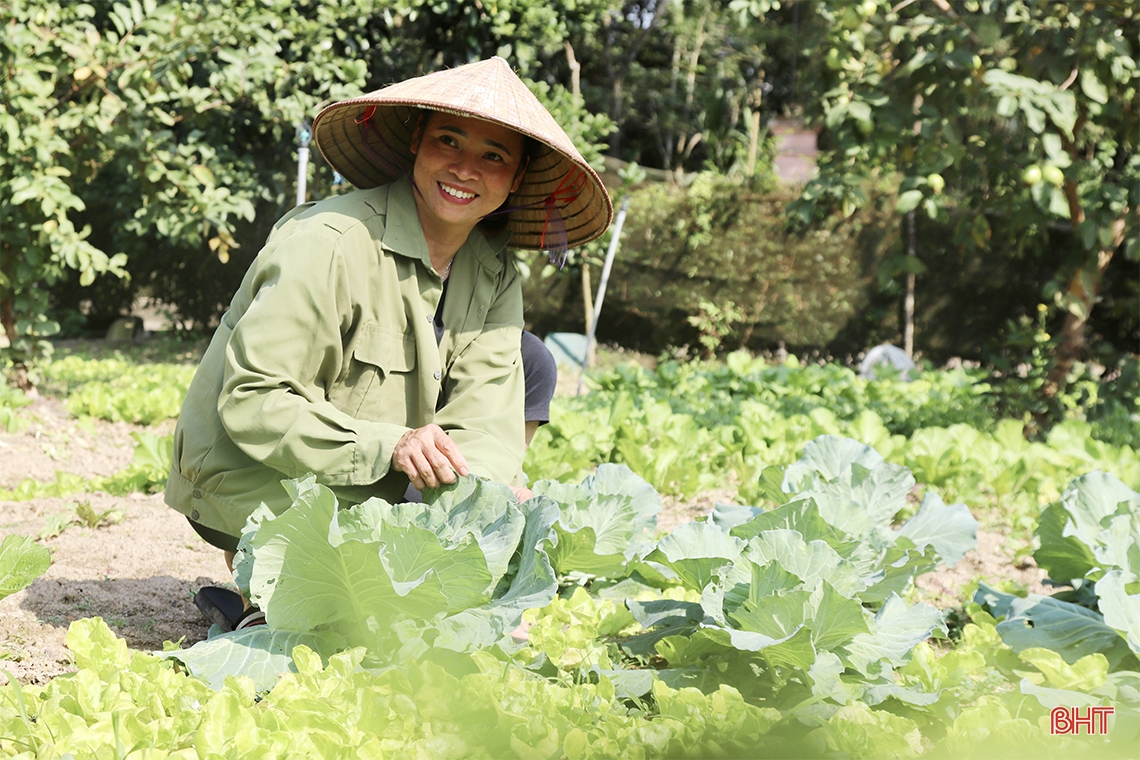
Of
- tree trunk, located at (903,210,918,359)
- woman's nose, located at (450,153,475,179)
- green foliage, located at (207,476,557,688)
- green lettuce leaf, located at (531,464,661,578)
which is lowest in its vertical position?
tree trunk, located at (903,210,918,359)

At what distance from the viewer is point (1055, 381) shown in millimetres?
4984

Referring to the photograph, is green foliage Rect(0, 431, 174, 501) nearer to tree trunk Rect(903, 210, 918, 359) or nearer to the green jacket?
the green jacket

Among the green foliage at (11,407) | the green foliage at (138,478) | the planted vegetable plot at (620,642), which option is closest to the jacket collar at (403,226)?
the planted vegetable plot at (620,642)

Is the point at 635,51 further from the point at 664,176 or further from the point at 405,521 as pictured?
the point at 405,521

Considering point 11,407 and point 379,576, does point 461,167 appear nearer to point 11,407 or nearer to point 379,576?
point 379,576

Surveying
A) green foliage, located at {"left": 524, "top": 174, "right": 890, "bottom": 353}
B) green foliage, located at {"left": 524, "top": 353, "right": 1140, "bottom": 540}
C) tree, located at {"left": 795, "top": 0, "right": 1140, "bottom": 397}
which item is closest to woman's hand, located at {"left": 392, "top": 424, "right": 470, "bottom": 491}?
green foliage, located at {"left": 524, "top": 353, "right": 1140, "bottom": 540}

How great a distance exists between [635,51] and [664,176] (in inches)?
201

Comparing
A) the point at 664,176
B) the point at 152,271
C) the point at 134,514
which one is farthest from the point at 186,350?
the point at 134,514

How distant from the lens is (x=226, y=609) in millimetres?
2086

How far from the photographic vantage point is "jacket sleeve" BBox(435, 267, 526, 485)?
224cm

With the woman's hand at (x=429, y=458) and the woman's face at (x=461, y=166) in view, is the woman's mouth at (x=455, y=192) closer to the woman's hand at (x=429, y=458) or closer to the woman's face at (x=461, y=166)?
the woman's face at (x=461, y=166)

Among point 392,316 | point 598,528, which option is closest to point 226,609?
point 392,316

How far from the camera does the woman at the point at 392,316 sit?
1.93m

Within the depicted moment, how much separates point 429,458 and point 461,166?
65 centimetres
